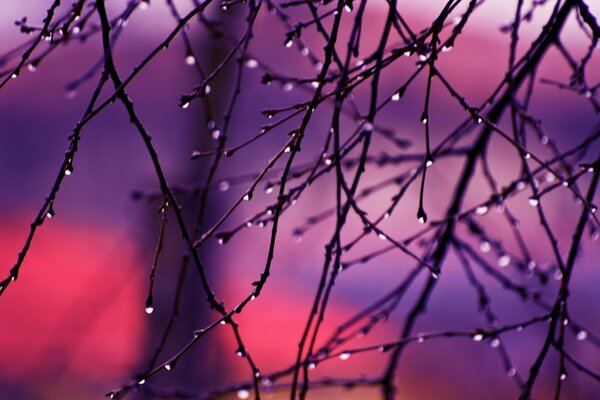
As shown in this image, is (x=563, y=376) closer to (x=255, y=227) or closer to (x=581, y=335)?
(x=581, y=335)

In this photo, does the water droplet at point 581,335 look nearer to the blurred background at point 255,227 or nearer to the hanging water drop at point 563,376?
the hanging water drop at point 563,376

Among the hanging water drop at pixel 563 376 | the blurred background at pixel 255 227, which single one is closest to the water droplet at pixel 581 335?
the hanging water drop at pixel 563 376

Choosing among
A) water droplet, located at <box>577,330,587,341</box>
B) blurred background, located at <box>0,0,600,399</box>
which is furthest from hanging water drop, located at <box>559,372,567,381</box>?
blurred background, located at <box>0,0,600,399</box>

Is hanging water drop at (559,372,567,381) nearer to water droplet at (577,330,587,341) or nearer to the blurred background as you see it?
water droplet at (577,330,587,341)

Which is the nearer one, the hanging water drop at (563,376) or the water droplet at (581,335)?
the hanging water drop at (563,376)

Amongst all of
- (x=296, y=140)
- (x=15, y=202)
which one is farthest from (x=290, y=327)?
(x=296, y=140)

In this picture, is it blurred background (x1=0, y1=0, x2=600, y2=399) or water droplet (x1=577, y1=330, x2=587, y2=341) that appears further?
blurred background (x1=0, y1=0, x2=600, y2=399)

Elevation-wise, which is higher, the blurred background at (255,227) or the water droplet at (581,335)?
the blurred background at (255,227)

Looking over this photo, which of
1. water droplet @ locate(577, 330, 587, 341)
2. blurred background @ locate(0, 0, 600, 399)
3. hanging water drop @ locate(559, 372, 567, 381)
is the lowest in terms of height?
hanging water drop @ locate(559, 372, 567, 381)

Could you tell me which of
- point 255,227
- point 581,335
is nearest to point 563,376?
point 581,335
